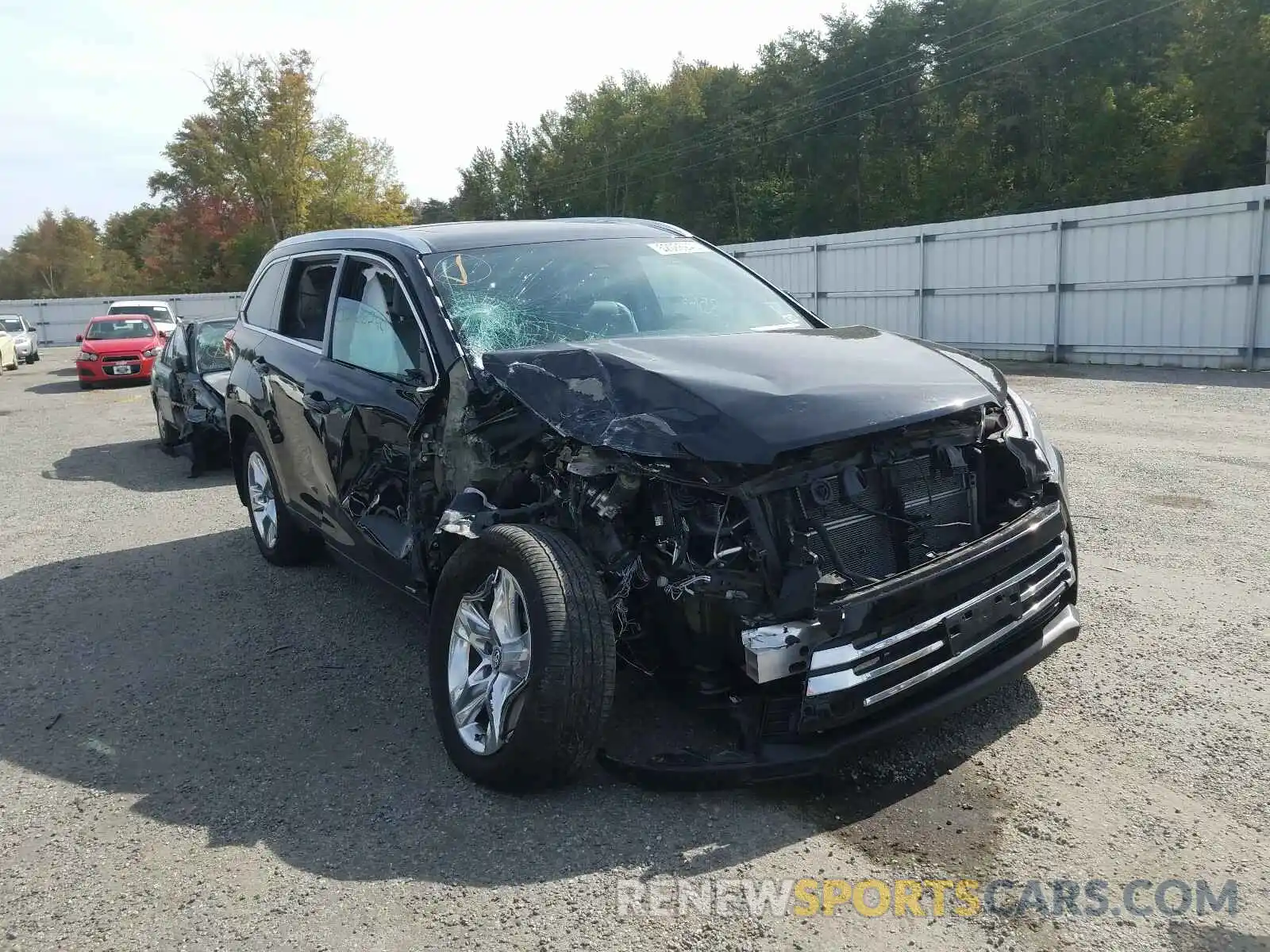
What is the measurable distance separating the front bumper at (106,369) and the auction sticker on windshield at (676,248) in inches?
737

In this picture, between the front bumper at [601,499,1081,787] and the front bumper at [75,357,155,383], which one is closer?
the front bumper at [601,499,1081,787]

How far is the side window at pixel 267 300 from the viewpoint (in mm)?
5949

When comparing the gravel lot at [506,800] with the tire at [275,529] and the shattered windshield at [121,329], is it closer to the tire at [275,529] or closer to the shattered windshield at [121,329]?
the tire at [275,529]

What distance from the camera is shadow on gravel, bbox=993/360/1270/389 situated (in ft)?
43.0

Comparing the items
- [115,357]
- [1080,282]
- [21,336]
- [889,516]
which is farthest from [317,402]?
[21,336]

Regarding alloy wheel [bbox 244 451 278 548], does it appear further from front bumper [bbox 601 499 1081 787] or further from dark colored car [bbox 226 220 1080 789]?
front bumper [bbox 601 499 1081 787]

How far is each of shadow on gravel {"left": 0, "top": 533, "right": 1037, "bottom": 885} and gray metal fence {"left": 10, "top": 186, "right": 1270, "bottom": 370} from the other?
42.8 ft

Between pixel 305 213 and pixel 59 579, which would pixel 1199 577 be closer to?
pixel 59 579

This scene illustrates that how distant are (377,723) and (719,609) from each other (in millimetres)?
1748

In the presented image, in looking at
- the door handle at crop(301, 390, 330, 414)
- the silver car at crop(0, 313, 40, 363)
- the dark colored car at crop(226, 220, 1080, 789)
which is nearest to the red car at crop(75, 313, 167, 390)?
the silver car at crop(0, 313, 40, 363)

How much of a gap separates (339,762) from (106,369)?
2012 centimetres

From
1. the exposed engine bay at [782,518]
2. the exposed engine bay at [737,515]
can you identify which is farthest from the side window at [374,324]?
the exposed engine bay at [737,515]

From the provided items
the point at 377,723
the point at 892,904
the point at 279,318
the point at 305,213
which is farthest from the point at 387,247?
the point at 305,213

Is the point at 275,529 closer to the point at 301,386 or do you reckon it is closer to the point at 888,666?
the point at 301,386
